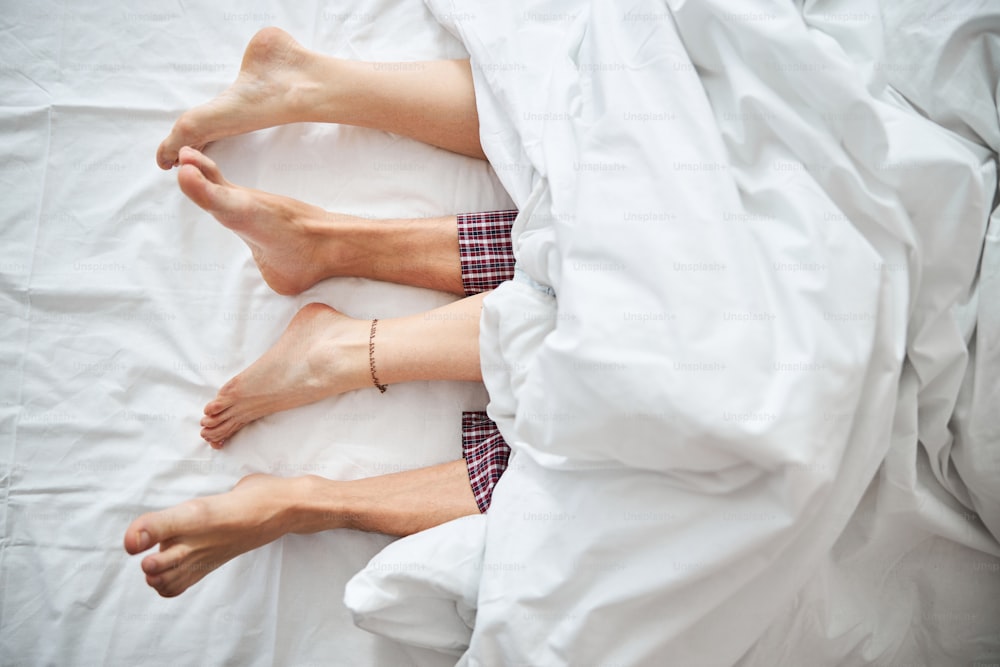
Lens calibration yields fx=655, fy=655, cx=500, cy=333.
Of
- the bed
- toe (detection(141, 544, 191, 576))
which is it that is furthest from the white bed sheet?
toe (detection(141, 544, 191, 576))

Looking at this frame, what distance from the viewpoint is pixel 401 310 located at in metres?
1.00

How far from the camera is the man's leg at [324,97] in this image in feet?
3.18

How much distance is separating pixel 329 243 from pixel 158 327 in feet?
0.93

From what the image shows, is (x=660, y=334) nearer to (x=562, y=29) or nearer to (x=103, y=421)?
(x=562, y=29)

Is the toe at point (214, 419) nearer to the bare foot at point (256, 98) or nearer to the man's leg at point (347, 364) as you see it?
the man's leg at point (347, 364)

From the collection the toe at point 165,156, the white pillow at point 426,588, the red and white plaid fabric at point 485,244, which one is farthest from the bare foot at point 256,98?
the white pillow at point 426,588

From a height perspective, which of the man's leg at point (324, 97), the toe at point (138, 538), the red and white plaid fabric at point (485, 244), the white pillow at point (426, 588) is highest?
the man's leg at point (324, 97)

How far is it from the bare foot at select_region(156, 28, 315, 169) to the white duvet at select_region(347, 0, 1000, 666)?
1.42ft

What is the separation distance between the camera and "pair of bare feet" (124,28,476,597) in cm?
83

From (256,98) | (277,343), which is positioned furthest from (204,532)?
(256,98)

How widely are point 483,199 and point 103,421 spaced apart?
642mm

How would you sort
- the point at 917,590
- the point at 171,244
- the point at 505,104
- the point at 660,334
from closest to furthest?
the point at 660,334 → the point at 917,590 → the point at 505,104 → the point at 171,244

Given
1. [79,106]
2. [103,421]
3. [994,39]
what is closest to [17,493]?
[103,421]

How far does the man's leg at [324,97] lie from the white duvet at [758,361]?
0.24 meters
